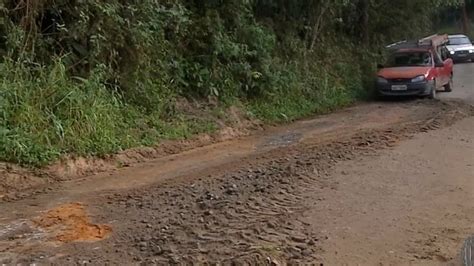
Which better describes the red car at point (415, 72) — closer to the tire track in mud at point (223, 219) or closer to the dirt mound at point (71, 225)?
the tire track in mud at point (223, 219)

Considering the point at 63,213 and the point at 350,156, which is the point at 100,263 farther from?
the point at 350,156

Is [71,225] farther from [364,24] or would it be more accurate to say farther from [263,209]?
[364,24]

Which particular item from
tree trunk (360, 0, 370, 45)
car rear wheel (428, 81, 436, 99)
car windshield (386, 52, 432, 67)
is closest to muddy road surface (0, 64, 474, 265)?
car rear wheel (428, 81, 436, 99)

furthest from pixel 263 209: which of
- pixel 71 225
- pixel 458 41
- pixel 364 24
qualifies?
pixel 458 41

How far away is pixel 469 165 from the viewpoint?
1027cm

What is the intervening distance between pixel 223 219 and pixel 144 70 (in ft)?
20.8

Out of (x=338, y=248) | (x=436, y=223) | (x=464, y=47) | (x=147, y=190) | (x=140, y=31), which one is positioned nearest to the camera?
(x=338, y=248)

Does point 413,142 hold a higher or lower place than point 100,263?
lower

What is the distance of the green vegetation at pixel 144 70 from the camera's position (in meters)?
10.2

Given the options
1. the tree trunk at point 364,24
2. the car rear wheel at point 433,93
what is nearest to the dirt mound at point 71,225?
the car rear wheel at point 433,93

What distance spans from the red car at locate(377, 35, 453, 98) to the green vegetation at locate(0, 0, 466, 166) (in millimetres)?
1264

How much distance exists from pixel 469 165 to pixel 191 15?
7.42m

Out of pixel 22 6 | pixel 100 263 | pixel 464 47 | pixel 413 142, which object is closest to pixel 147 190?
pixel 100 263

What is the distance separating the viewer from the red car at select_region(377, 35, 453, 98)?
1902cm
